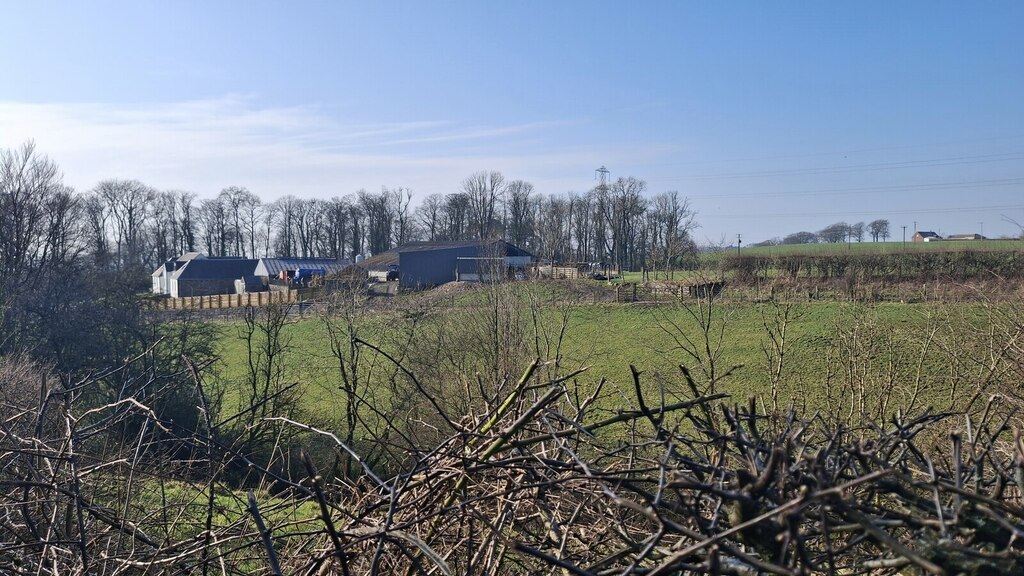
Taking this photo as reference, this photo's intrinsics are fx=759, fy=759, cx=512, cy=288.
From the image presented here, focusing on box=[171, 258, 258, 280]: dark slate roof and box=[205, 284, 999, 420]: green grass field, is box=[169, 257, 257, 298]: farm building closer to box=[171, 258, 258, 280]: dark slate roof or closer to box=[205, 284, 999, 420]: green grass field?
box=[171, 258, 258, 280]: dark slate roof

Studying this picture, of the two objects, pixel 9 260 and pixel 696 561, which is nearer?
pixel 696 561

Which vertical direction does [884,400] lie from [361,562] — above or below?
below

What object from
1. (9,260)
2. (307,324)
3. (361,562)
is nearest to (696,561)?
(361,562)

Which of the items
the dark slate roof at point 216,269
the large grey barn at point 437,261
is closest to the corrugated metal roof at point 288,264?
the dark slate roof at point 216,269

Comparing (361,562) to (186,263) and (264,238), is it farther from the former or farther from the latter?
(264,238)

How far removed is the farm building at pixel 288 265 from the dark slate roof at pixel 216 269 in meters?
Result: 1.33

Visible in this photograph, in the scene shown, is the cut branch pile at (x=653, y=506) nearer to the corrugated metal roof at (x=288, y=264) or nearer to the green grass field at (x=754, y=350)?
the green grass field at (x=754, y=350)

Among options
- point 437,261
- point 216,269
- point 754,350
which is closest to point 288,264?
point 216,269

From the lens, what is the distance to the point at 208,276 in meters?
64.9

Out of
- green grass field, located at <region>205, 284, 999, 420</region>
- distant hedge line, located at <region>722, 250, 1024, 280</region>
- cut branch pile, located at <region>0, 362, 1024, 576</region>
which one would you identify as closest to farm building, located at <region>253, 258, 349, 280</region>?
green grass field, located at <region>205, 284, 999, 420</region>

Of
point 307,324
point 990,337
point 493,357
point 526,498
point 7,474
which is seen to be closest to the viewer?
point 526,498

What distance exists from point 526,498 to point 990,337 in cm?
1179

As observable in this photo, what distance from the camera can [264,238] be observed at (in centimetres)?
8150

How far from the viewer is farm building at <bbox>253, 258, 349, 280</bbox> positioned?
65438 millimetres
